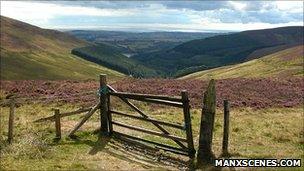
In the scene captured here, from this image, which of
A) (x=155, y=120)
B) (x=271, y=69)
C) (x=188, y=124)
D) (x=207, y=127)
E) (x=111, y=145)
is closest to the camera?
(x=207, y=127)

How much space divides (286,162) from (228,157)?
278 cm

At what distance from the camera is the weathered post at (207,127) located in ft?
59.1

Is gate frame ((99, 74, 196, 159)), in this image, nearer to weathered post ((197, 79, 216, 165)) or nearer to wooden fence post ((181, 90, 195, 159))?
wooden fence post ((181, 90, 195, 159))

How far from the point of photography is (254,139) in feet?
74.9

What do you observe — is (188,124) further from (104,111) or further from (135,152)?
(104,111)

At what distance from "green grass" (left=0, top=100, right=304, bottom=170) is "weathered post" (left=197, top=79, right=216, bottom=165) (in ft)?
3.28

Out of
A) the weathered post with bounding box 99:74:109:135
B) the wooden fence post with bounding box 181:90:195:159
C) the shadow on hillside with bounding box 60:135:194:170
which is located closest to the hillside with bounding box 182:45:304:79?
the weathered post with bounding box 99:74:109:135

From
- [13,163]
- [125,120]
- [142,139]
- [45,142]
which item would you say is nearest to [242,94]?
[125,120]

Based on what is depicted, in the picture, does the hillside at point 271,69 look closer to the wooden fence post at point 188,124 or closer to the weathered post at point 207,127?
the wooden fence post at point 188,124

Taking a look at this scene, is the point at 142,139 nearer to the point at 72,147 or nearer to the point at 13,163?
the point at 72,147

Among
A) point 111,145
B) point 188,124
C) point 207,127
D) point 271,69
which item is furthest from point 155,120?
point 271,69

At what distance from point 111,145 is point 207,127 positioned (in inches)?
217

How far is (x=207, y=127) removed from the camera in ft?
59.7

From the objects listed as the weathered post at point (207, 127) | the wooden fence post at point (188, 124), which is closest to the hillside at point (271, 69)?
the wooden fence post at point (188, 124)
